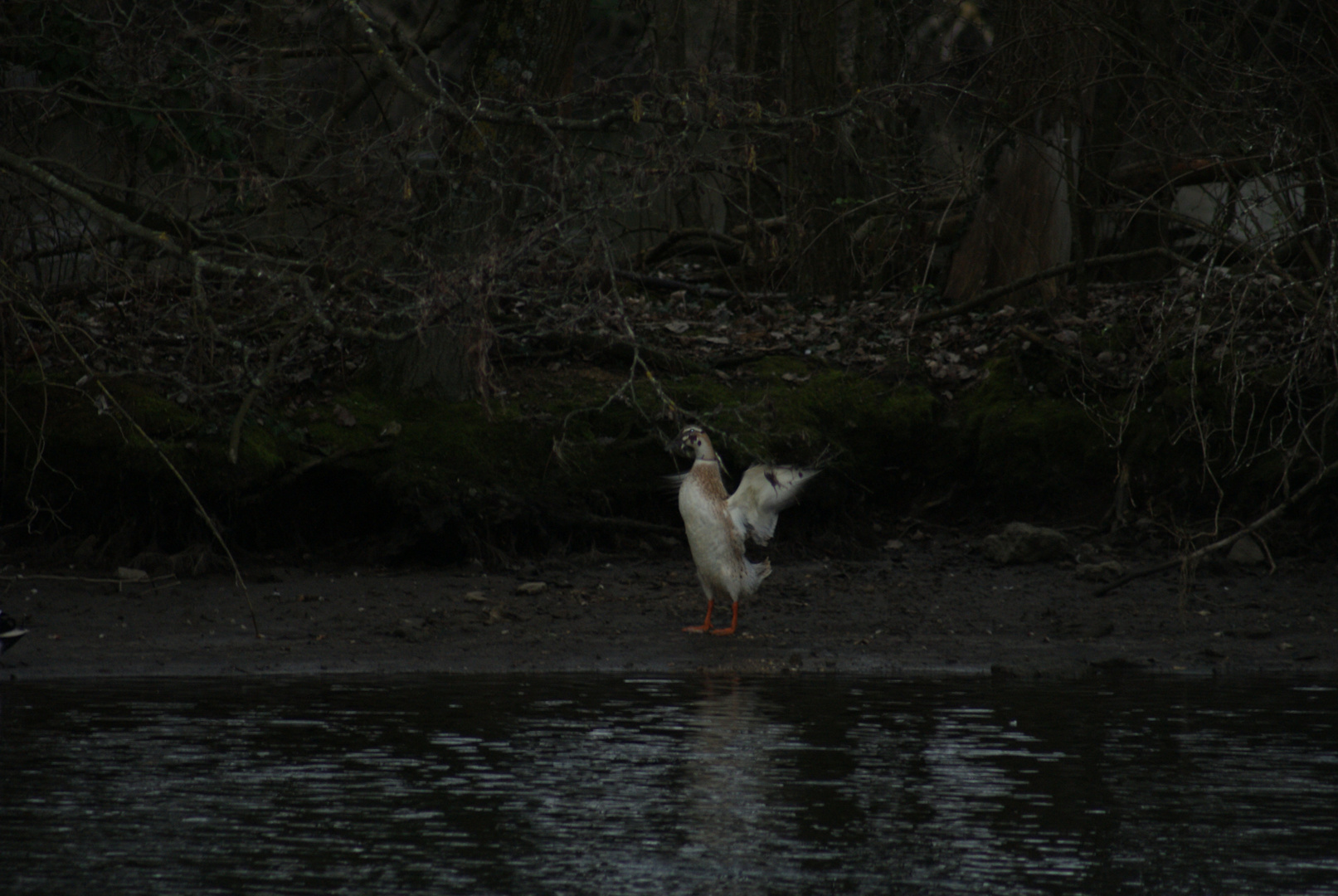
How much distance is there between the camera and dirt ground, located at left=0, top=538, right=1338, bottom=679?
359 inches

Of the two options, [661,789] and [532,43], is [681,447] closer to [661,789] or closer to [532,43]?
[532,43]

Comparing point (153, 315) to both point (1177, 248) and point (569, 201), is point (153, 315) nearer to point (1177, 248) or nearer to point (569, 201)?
point (569, 201)

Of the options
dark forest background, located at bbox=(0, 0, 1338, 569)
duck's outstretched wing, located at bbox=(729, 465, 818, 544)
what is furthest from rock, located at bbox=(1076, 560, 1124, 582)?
duck's outstretched wing, located at bbox=(729, 465, 818, 544)

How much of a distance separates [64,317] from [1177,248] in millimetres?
9632

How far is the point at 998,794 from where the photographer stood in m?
5.75

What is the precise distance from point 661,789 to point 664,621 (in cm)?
433

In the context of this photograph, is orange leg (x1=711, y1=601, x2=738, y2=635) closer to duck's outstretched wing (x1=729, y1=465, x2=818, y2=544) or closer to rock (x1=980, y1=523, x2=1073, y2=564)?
duck's outstretched wing (x1=729, y1=465, x2=818, y2=544)

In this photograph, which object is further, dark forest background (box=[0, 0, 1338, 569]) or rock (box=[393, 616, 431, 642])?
rock (box=[393, 616, 431, 642])

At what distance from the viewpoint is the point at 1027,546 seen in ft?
36.3

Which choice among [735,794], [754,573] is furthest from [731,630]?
[735,794]

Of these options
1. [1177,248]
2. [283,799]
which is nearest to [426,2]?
[1177,248]

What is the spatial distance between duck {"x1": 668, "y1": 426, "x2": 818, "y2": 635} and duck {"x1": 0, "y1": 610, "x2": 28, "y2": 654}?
397 centimetres

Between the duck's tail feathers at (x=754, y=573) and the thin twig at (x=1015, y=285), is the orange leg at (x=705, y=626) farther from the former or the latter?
the thin twig at (x=1015, y=285)

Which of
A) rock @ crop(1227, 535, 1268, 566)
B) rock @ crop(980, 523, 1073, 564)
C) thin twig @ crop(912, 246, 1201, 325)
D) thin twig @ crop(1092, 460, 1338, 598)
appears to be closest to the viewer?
thin twig @ crop(1092, 460, 1338, 598)
